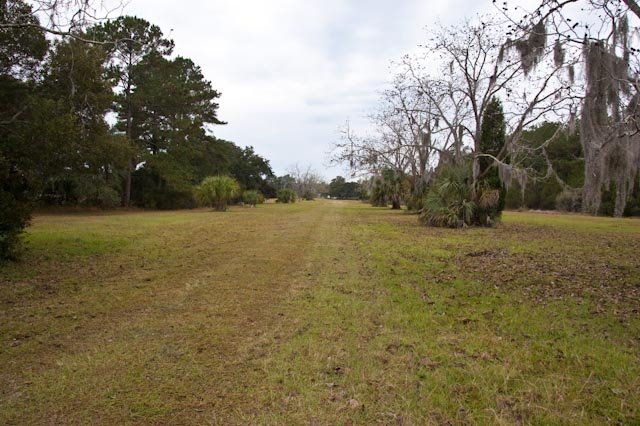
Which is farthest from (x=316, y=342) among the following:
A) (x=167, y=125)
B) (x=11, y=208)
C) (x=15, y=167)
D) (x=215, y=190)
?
(x=167, y=125)

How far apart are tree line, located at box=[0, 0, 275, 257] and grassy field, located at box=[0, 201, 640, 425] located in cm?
218

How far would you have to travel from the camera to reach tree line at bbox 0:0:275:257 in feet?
24.6

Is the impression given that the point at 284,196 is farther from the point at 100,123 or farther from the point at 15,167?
the point at 15,167

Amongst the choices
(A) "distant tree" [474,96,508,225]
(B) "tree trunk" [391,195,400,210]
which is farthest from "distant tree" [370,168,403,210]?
(A) "distant tree" [474,96,508,225]

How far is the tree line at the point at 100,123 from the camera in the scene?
7496 mm

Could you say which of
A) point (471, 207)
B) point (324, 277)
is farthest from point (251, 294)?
point (471, 207)

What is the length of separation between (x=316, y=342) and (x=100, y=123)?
1428 cm

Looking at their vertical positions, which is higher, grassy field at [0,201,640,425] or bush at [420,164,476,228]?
bush at [420,164,476,228]

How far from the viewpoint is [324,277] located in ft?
22.6

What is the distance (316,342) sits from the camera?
3.94 meters

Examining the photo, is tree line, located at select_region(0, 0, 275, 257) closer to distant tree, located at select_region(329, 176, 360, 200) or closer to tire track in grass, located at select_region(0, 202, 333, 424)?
tire track in grass, located at select_region(0, 202, 333, 424)

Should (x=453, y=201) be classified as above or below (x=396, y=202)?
above

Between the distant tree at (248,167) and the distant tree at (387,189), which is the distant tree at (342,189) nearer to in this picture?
the distant tree at (248,167)

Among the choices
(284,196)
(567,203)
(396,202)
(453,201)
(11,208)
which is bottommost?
(11,208)
